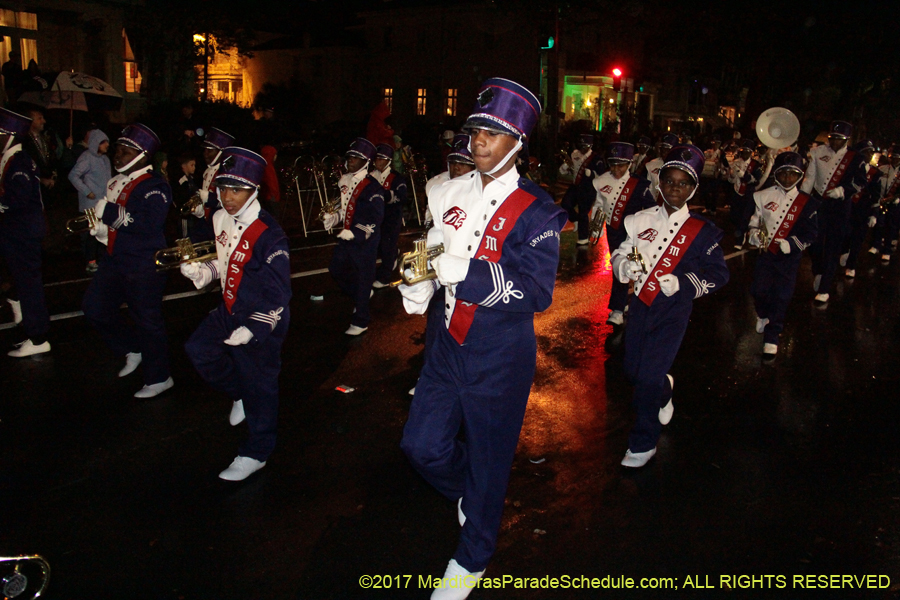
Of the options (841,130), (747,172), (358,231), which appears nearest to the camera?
(358,231)

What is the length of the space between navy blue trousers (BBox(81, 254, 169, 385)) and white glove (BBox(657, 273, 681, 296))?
14.1ft

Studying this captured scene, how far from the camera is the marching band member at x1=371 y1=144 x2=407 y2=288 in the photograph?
9991mm

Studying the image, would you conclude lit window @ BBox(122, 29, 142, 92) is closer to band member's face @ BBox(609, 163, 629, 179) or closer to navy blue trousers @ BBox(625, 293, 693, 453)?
band member's face @ BBox(609, 163, 629, 179)

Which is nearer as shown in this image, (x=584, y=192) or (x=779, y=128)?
(x=779, y=128)

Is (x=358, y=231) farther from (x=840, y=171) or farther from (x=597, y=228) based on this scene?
(x=840, y=171)

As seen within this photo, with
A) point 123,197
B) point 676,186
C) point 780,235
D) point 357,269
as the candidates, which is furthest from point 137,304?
point 780,235

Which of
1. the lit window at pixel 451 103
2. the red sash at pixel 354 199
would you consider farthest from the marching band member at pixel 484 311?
the lit window at pixel 451 103

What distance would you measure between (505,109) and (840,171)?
32.8 ft

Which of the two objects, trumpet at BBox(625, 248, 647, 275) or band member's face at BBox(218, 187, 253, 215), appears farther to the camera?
trumpet at BBox(625, 248, 647, 275)

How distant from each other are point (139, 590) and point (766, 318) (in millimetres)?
7453

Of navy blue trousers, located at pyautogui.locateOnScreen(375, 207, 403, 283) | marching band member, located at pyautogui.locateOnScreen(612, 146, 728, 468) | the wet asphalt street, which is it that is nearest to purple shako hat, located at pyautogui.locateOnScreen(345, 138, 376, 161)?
navy blue trousers, located at pyautogui.locateOnScreen(375, 207, 403, 283)

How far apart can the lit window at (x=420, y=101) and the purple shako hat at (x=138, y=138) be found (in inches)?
1487

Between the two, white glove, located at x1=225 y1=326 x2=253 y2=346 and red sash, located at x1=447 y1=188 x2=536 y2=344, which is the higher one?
red sash, located at x1=447 y1=188 x2=536 y2=344

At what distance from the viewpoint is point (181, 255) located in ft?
18.2
